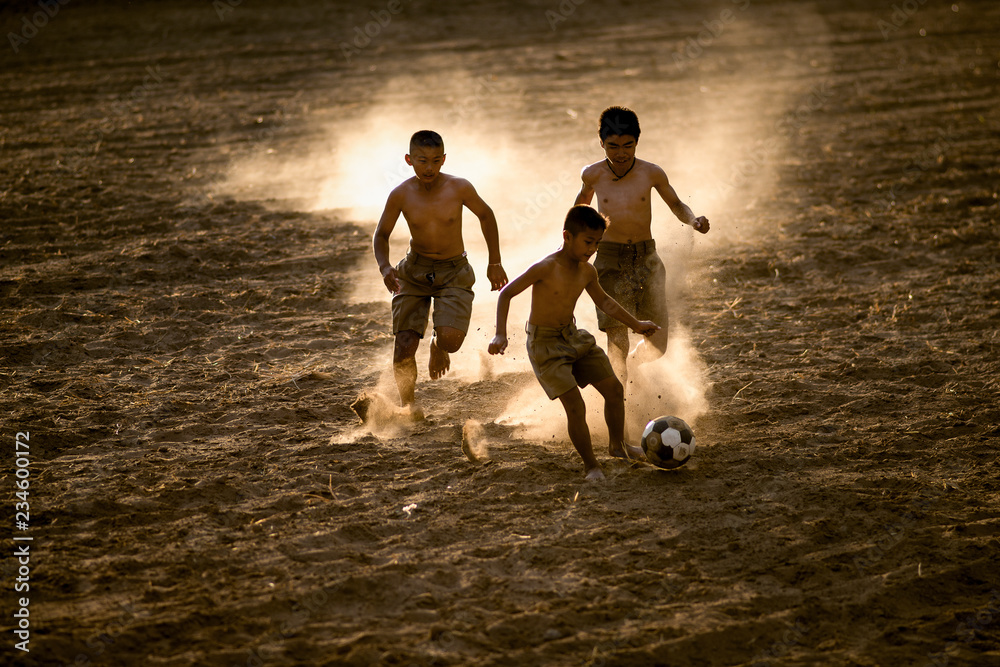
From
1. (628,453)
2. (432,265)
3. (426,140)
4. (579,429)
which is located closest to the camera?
(579,429)

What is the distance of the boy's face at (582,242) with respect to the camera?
15.0 feet

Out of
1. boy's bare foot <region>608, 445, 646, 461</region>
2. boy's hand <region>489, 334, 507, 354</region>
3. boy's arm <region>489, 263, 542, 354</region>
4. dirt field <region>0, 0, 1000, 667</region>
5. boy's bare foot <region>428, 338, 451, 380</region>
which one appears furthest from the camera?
boy's bare foot <region>428, 338, 451, 380</region>

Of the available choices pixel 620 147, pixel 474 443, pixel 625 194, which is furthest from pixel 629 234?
pixel 474 443

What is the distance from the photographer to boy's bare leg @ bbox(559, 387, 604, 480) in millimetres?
4660

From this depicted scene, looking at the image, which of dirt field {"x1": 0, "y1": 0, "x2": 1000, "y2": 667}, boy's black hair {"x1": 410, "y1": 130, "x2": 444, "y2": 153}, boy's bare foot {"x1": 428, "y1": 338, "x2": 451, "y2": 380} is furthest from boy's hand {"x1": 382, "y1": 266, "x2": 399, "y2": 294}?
dirt field {"x1": 0, "y1": 0, "x2": 1000, "y2": 667}

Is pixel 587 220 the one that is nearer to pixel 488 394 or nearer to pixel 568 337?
pixel 568 337

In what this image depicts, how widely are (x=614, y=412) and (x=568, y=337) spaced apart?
47 cm

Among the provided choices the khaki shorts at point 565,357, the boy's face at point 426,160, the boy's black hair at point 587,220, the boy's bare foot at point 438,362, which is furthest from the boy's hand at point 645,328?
the boy's face at point 426,160

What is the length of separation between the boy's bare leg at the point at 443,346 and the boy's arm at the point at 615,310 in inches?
36.8

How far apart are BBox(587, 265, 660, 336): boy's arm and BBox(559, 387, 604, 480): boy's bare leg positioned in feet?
1.50

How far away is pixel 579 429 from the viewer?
4.66 meters

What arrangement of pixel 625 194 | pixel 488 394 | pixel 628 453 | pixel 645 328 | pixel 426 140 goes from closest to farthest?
pixel 645 328 < pixel 628 453 < pixel 426 140 < pixel 625 194 < pixel 488 394

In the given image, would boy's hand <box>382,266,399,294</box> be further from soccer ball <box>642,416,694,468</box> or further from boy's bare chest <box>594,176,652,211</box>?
soccer ball <box>642,416,694,468</box>

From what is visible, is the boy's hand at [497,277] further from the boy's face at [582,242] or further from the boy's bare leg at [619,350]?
the boy's face at [582,242]
